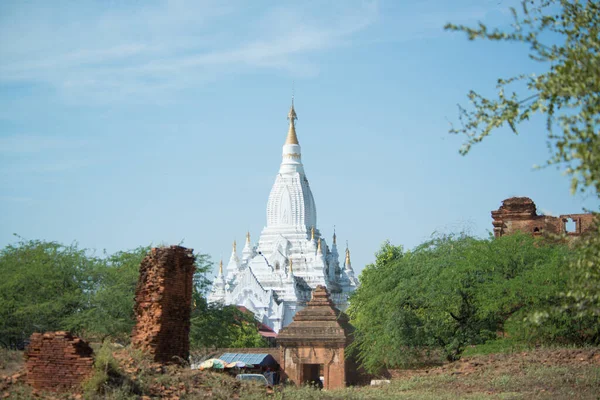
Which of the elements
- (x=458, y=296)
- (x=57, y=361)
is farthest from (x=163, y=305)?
(x=458, y=296)

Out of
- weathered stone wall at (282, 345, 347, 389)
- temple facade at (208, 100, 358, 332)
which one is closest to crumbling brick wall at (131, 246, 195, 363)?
weathered stone wall at (282, 345, 347, 389)

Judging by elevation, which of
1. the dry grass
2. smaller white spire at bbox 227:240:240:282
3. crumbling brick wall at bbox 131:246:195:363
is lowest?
the dry grass

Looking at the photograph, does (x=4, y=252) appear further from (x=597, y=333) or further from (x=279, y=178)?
(x=279, y=178)

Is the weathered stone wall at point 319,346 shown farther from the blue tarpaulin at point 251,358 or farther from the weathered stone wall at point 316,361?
the blue tarpaulin at point 251,358

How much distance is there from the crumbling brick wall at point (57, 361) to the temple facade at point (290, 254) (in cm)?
6348

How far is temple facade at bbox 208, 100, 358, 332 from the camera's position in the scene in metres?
77.4

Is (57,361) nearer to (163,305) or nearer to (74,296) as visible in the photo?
(163,305)

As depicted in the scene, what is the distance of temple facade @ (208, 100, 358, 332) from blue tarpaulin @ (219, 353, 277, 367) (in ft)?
137

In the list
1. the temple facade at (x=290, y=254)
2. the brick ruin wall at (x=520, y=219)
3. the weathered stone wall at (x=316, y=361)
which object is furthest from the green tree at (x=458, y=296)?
the temple facade at (x=290, y=254)

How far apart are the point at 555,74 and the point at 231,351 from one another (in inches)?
1097

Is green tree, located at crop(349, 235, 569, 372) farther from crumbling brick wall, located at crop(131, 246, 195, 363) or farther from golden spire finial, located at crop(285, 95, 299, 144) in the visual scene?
golden spire finial, located at crop(285, 95, 299, 144)

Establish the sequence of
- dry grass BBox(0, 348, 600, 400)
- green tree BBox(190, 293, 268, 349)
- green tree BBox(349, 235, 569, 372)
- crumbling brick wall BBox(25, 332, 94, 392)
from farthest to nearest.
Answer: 1. green tree BBox(190, 293, 268, 349)
2. green tree BBox(349, 235, 569, 372)
3. dry grass BBox(0, 348, 600, 400)
4. crumbling brick wall BBox(25, 332, 94, 392)

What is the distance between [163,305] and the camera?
14102 mm

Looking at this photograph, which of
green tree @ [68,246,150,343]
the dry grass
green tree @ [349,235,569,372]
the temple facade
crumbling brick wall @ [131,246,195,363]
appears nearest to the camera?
the dry grass
